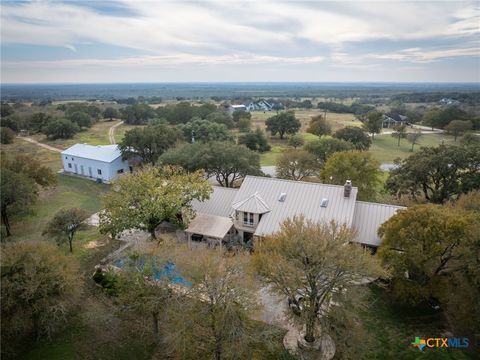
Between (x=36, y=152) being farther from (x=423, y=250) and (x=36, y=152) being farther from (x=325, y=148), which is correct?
(x=423, y=250)

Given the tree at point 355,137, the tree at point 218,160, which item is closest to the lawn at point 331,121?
the tree at point 355,137

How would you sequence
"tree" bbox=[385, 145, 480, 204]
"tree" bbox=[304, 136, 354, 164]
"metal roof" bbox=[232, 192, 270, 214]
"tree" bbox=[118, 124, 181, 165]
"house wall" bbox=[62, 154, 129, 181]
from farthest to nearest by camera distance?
"tree" bbox=[118, 124, 181, 165]
"house wall" bbox=[62, 154, 129, 181]
"tree" bbox=[304, 136, 354, 164]
"tree" bbox=[385, 145, 480, 204]
"metal roof" bbox=[232, 192, 270, 214]

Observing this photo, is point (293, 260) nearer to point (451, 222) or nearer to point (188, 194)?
point (451, 222)

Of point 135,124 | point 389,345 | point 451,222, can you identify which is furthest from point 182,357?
point 135,124

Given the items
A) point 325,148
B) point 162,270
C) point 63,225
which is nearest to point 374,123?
point 325,148

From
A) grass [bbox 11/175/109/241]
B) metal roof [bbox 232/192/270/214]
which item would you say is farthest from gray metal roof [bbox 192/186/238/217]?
grass [bbox 11/175/109/241]

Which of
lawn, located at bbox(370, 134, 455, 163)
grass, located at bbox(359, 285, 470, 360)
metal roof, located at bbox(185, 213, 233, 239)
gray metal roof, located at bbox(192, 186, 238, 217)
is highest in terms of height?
gray metal roof, located at bbox(192, 186, 238, 217)

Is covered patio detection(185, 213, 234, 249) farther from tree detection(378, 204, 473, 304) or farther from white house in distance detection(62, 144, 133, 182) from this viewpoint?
white house in distance detection(62, 144, 133, 182)
